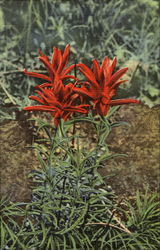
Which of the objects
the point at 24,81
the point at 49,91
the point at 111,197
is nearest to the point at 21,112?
the point at 24,81

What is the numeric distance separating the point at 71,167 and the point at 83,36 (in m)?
1.65

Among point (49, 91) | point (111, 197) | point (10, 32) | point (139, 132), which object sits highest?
point (10, 32)

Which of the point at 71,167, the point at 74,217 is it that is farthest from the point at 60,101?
the point at 74,217

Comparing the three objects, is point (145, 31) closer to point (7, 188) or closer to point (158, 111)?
point (158, 111)

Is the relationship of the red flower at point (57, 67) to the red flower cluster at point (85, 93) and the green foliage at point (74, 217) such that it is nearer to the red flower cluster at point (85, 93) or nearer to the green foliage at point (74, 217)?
the red flower cluster at point (85, 93)

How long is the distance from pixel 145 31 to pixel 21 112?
1155 mm

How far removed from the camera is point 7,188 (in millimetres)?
2246

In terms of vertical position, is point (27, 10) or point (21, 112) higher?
point (27, 10)

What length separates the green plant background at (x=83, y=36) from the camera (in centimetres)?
310

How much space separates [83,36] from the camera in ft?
10.7

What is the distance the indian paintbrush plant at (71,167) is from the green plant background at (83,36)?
127 centimetres

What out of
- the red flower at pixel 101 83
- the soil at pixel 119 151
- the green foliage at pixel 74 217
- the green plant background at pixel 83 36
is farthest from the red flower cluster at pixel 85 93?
the green plant background at pixel 83 36

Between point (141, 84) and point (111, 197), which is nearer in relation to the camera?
point (111, 197)

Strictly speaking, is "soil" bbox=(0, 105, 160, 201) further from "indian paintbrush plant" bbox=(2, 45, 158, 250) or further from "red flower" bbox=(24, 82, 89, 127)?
"red flower" bbox=(24, 82, 89, 127)
